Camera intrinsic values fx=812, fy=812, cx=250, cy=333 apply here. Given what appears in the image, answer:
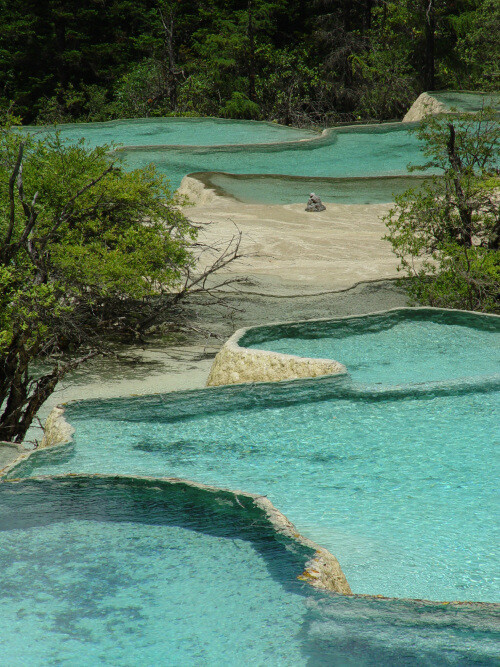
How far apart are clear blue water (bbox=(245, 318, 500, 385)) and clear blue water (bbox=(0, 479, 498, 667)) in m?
3.28

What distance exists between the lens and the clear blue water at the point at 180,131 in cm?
2294

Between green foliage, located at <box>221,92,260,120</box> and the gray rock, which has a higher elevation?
green foliage, located at <box>221,92,260,120</box>

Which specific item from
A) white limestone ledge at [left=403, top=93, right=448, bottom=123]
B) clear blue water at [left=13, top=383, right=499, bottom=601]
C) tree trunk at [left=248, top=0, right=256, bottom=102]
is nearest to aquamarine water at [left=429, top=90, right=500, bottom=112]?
white limestone ledge at [left=403, top=93, right=448, bottom=123]

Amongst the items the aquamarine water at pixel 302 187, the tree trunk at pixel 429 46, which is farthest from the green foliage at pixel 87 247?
the tree trunk at pixel 429 46

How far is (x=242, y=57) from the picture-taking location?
86.5ft

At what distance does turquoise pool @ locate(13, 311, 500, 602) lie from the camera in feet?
12.1

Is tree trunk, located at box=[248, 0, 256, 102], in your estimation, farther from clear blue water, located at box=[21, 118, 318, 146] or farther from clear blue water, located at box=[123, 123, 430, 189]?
clear blue water, located at box=[123, 123, 430, 189]

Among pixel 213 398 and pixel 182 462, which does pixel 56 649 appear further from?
pixel 213 398

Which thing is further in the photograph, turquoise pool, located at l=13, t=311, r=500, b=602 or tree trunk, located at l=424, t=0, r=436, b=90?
tree trunk, located at l=424, t=0, r=436, b=90

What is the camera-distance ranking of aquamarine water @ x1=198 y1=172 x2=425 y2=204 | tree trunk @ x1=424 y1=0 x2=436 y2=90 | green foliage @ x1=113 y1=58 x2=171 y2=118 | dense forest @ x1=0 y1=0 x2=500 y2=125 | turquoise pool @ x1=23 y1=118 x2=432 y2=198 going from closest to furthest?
aquamarine water @ x1=198 y1=172 x2=425 y2=204 < turquoise pool @ x1=23 y1=118 x2=432 y2=198 < tree trunk @ x1=424 y1=0 x2=436 y2=90 < dense forest @ x1=0 y1=0 x2=500 y2=125 < green foliage @ x1=113 y1=58 x2=171 y2=118

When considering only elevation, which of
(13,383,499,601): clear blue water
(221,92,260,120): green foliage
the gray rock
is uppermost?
(221,92,260,120): green foliage

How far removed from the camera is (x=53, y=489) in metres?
3.89

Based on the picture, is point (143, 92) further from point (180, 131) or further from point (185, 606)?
point (185, 606)

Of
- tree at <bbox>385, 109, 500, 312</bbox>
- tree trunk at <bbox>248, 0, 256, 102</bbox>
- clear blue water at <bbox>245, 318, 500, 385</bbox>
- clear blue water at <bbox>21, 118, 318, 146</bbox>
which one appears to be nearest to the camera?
clear blue water at <bbox>245, 318, 500, 385</bbox>
